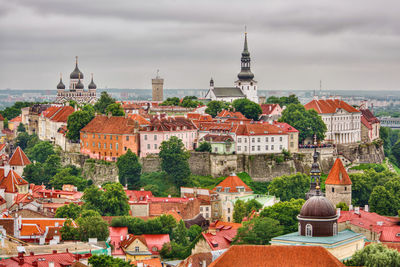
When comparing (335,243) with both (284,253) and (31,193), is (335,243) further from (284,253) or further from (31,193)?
(31,193)

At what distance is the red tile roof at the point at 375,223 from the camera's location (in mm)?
64812

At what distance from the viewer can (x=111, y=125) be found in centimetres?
9838

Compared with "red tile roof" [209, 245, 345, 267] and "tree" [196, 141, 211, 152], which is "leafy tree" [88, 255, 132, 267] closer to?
"red tile roof" [209, 245, 345, 267]

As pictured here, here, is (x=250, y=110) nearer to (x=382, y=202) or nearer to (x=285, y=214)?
(x=382, y=202)

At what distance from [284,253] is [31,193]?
42245 millimetres

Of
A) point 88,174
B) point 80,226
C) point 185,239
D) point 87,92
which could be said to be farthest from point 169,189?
point 87,92

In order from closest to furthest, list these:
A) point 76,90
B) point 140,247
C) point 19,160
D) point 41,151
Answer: point 140,247
point 19,160
point 41,151
point 76,90

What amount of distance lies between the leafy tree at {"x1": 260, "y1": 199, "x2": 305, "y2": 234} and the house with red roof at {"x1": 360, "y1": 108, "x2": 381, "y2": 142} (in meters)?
47.2

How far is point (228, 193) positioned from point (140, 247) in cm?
1850

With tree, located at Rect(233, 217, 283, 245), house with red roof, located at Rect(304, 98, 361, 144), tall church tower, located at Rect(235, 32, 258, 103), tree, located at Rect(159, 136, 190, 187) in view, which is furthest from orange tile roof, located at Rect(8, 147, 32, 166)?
tall church tower, located at Rect(235, 32, 258, 103)

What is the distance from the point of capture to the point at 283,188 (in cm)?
9088

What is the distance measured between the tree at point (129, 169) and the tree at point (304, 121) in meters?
22.7

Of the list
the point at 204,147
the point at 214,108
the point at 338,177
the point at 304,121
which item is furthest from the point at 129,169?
the point at 214,108

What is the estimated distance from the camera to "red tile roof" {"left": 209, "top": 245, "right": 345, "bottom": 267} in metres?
47.7
